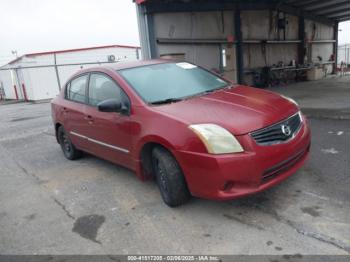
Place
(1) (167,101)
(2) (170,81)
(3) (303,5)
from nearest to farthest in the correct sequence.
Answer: (1) (167,101), (2) (170,81), (3) (303,5)

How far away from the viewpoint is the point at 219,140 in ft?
9.90

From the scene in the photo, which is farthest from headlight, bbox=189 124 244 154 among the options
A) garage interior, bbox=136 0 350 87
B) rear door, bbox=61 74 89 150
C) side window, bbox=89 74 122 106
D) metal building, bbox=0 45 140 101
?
metal building, bbox=0 45 140 101

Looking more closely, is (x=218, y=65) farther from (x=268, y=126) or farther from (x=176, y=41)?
(x=268, y=126)

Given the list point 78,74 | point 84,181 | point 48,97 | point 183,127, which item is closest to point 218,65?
point 78,74

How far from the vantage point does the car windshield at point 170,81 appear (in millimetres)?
3938

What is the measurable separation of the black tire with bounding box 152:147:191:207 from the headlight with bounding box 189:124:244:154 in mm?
509

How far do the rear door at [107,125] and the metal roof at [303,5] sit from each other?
7170 mm

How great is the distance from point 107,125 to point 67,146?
2034 mm

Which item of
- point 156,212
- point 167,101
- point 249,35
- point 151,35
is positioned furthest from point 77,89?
point 249,35

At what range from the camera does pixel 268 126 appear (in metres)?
3.17

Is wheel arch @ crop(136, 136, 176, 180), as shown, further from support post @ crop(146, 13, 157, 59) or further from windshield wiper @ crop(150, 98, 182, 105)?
support post @ crop(146, 13, 157, 59)

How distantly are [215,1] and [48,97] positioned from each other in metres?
15.7

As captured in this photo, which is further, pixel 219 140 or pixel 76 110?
pixel 76 110

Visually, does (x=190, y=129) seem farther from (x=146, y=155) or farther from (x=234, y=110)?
(x=146, y=155)
